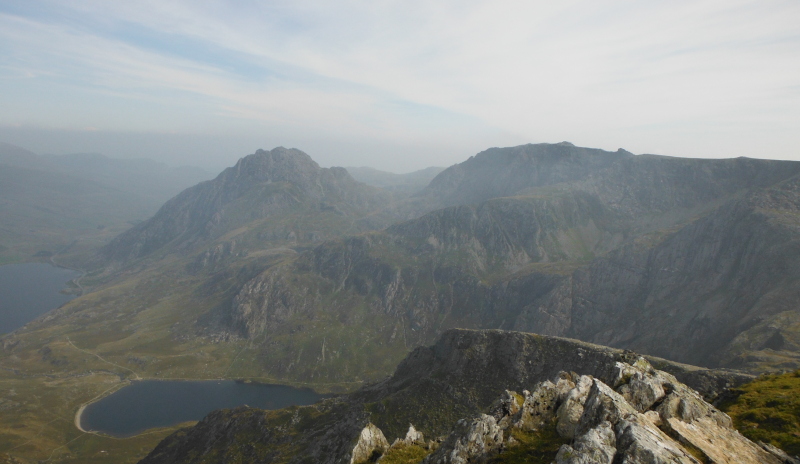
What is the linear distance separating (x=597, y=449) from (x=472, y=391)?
106263 mm

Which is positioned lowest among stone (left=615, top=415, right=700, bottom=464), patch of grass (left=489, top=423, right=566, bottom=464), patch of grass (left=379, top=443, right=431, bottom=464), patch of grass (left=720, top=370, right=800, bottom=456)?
patch of grass (left=379, top=443, right=431, bottom=464)

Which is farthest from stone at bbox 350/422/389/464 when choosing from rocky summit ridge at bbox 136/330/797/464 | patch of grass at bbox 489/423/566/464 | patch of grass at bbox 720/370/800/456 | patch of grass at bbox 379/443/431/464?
patch of grass at bbox 720/370/800/456

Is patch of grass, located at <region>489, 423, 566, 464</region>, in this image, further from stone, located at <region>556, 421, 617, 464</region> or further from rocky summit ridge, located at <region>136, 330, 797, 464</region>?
stone, located at <region>556, 421, 617, 464</region>

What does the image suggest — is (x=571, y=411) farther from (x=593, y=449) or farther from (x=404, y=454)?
(x=404, y=454)

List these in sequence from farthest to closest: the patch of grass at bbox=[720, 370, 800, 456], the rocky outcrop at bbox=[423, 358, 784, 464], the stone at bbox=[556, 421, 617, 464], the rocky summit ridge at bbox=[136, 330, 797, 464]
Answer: the patch of grass at bbox=[720, 370, 800, 456]
the rocky summit ridge at bbox=[136, 330, 797, 464]
the rocky outcrop at bbox=[423, 358, 784, 464]
the stone at bbox=[556, 421, 617, 464]

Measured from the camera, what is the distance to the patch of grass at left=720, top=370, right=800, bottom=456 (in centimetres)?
3756

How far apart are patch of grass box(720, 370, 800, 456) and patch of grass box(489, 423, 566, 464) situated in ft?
67.8

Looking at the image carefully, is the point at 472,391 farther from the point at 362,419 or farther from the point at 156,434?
the point at 156,434

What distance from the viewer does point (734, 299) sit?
642 ft

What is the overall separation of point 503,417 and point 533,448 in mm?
10648

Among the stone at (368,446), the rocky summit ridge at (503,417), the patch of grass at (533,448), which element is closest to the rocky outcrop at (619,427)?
the rocky summit ridge at (503,417)

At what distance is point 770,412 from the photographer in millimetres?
43125

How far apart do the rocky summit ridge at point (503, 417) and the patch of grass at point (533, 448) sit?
0.21 meters

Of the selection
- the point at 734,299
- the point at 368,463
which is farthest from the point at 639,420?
the point at 734,299
